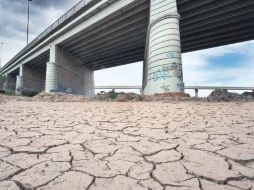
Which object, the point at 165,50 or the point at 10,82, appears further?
the point at 10,82

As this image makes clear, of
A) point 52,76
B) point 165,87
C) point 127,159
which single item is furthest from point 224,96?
point 52,76

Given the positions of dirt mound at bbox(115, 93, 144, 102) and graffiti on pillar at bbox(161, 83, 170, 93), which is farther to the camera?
graffiti on pillar at bbox(161, 83, 170, 93)

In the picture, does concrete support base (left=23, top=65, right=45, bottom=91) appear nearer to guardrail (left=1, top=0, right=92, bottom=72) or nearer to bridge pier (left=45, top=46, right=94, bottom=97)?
guardrail (left=1, top=0, right=92, bottom=72)

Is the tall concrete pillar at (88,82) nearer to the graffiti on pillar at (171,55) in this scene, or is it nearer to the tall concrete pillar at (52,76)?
the tall concrete pillar at (52,76)

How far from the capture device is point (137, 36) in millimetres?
20391

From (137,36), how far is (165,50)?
9427mm

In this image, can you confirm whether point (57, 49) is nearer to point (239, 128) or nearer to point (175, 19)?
point (175, 19)

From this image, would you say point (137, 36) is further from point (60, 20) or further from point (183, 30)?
point (60, 20)

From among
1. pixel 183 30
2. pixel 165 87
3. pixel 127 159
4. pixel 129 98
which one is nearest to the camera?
pixel 127 159

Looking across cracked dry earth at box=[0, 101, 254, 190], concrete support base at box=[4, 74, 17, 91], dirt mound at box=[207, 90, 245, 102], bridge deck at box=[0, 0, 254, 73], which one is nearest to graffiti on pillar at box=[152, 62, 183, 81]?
dirt mound at box=[207, 90, 245, 102]

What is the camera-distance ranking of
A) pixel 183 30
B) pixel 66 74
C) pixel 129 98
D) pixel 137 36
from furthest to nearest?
pixel 66 74 < pixel 137 36 < pixel 183 30 < pixel 129 98

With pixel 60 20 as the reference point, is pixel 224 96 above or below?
below

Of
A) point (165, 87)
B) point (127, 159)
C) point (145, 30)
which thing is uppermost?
point (145, 30)

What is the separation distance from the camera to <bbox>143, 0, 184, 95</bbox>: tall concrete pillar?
36.4 ft
